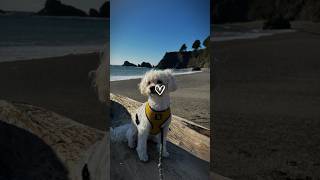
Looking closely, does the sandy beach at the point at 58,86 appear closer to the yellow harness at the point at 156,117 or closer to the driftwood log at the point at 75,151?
the driftwood log at the point at 75,151

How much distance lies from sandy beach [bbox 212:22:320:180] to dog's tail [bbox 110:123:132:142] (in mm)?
684

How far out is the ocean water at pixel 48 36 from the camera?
323cm

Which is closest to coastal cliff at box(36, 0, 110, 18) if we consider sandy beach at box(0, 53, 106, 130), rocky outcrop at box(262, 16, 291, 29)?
sandy beach at box(0, 53, 106, 130)

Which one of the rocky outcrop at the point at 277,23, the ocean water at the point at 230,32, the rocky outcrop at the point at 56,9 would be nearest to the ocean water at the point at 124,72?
the rocky outcrop at the point at 56,9

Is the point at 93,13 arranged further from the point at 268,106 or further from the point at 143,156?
the point at 268,106

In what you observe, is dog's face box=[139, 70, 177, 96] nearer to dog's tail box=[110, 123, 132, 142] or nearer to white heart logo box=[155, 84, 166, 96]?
white heart logo box=[155, 84, 166, 96]

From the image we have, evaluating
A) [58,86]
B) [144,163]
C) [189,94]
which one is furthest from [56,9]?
[144,163]

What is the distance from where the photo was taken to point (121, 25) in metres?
3.29

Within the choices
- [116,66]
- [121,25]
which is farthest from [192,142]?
[121,25]

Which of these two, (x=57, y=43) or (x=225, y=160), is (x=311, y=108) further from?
(x=57, y=43)

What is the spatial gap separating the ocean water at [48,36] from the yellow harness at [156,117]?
60cm

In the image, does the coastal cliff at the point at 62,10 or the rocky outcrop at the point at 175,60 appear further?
the rocky outcrop at the point at 175,60

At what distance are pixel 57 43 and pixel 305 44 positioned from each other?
1772 millimetres

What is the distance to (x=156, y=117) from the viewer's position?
326 centimetres
